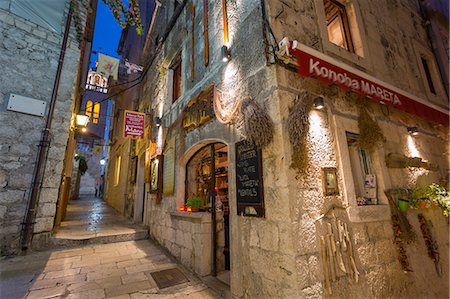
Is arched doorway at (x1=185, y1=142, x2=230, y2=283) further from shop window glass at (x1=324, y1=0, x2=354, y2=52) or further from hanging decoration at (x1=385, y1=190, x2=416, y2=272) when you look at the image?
shop window glass at (x1=324, y1=0, x2=354, y2=52)

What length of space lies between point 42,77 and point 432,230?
9.50 metres

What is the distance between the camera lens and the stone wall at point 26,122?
14.6 ft

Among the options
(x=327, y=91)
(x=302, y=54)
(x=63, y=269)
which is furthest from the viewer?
(x=63, y=269)

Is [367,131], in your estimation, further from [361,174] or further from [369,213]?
[369,213]

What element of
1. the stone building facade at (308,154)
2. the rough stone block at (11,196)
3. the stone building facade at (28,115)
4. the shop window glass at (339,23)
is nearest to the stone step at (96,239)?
the stone building facade at (28,115)

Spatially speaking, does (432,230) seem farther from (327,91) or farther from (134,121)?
(134,121)

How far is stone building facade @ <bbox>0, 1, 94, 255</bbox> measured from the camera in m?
4.46

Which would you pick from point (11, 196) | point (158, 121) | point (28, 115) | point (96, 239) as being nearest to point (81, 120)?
point (28, 115)

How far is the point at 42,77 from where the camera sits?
522 cm

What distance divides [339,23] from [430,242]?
16.2ft

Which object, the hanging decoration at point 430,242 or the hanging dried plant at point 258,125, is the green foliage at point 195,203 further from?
the hanging decoration at point 430,242

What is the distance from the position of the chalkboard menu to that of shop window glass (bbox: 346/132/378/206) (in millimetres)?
1769

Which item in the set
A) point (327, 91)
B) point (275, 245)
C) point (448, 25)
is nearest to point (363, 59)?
point (327, 91)

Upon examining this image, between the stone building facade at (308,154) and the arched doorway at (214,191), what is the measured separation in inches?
1.3
